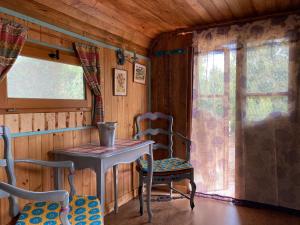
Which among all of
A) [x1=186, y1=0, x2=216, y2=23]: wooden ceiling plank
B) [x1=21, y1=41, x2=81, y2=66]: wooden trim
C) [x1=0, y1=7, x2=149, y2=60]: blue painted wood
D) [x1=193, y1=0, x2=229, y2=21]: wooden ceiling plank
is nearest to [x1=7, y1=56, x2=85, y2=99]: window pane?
[x1=21, y1=41, x2=81, y2=66]: wooden trim

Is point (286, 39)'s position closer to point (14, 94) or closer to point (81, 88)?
point (81, 88)

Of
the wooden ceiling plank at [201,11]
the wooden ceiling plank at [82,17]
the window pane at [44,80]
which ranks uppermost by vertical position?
the wooden ceiling plank at [201,11]

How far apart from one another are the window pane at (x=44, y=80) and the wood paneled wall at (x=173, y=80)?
131 centimetres

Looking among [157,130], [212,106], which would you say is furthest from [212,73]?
[157,130]

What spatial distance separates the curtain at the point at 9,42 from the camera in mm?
1616

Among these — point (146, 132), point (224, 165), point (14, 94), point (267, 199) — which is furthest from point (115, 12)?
point (267, 199)

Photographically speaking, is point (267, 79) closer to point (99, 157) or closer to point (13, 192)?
point (99, 157)

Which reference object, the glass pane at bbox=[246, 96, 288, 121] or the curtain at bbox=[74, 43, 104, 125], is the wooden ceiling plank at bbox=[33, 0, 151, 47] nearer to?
the curtain at bbox=[74, 43, 104, 125]

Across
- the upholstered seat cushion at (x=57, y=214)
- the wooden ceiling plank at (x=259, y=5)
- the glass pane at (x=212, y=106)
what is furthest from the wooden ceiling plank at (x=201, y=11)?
the upholstered seat cushion at (x=57, y=214)

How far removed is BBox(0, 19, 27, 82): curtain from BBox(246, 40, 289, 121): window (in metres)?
2.25

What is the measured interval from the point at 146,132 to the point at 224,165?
101 cm

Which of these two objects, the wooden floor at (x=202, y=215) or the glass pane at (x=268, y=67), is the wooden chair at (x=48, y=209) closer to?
the wooden floor at (x=202, y=215)

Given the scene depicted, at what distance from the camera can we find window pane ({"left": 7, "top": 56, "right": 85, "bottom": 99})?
179cm

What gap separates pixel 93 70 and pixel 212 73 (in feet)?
4.62
